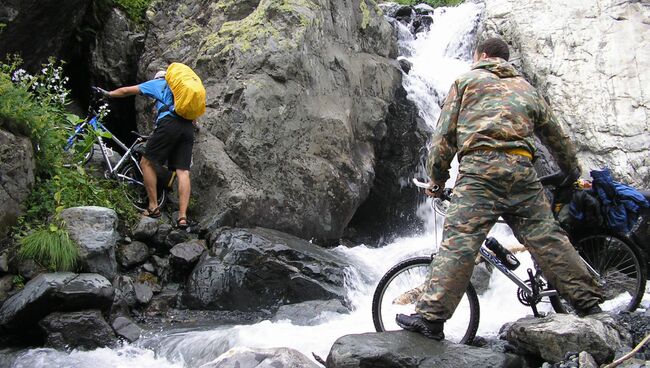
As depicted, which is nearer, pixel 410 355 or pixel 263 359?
pixel 410 355

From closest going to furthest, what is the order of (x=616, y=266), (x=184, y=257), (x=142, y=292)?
1. (x=616, y=266)
2. (x=142, y=292)
3. (x=184, y=257)

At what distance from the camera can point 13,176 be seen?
7.04 meters

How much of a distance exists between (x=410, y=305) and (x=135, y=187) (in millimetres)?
5437

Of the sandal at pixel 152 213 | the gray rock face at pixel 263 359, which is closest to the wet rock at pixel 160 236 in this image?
the sandal at pixel 152 213

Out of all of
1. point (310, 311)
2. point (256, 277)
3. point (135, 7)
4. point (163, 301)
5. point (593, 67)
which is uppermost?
point (135, 7)

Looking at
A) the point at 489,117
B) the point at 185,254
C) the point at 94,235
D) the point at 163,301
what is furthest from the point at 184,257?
the point at 489,117

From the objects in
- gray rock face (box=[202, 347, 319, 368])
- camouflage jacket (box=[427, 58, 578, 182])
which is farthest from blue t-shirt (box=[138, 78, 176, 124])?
camouflage jacket (box=[427, 58, 578, 182])

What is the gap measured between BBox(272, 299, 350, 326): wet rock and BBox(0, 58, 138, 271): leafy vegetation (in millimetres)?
2383

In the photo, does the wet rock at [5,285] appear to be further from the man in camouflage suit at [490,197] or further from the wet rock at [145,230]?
the man in camouflage suit at [490,197]

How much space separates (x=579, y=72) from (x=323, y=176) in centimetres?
487

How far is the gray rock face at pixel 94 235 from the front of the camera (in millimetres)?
6598

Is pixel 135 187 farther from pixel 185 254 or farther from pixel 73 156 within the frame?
pixel 185 254

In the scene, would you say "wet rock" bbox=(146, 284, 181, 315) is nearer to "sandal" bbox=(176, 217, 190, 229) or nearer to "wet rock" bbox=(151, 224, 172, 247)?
"wet rock" bbox=(151, 224, 172, 247)

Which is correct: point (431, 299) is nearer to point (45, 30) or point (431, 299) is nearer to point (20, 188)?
point (20, 188)
